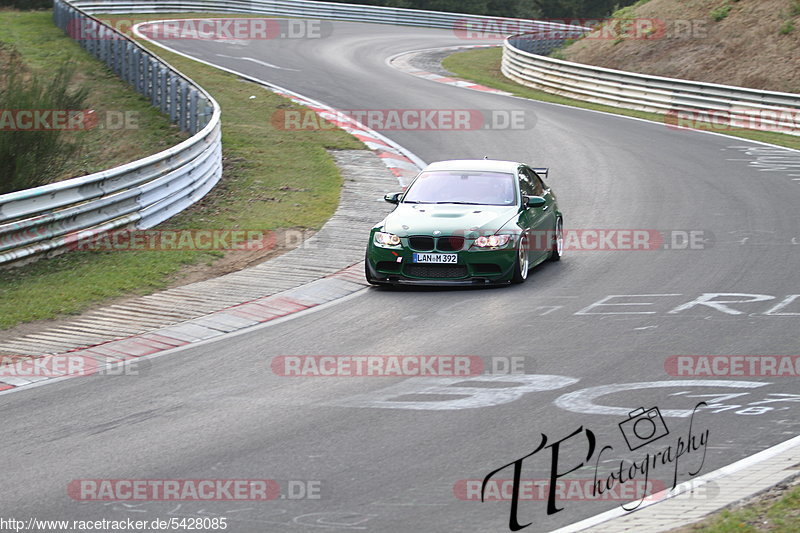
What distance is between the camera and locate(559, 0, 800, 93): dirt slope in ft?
110

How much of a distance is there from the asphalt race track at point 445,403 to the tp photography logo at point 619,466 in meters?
0.03

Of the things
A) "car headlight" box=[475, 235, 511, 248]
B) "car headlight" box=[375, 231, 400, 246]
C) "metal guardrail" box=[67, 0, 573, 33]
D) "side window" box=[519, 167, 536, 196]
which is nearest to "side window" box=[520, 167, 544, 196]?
"side window" box=[519, 167, 536, 196]

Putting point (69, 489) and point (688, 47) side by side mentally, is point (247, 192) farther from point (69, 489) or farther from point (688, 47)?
point (688, 47)

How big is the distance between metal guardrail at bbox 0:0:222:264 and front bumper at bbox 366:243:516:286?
13.7 ft

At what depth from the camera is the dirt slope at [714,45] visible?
3350 centimetres

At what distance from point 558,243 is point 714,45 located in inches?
918

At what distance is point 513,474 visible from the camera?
7281mm

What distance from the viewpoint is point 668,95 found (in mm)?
30641

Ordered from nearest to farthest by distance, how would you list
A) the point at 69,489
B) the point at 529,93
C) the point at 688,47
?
the point at 69,489, the point at 529,93, the point at 688,47

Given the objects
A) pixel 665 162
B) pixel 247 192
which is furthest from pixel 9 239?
pixel 665 162

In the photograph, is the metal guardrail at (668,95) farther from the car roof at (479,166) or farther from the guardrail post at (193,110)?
the car roof at (479,166)

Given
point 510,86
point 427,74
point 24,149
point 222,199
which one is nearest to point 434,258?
point 24,149

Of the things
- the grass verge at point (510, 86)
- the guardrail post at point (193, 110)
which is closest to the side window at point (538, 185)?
the guardrail post at point (193, 110)

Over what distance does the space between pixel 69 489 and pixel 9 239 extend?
702 cm
